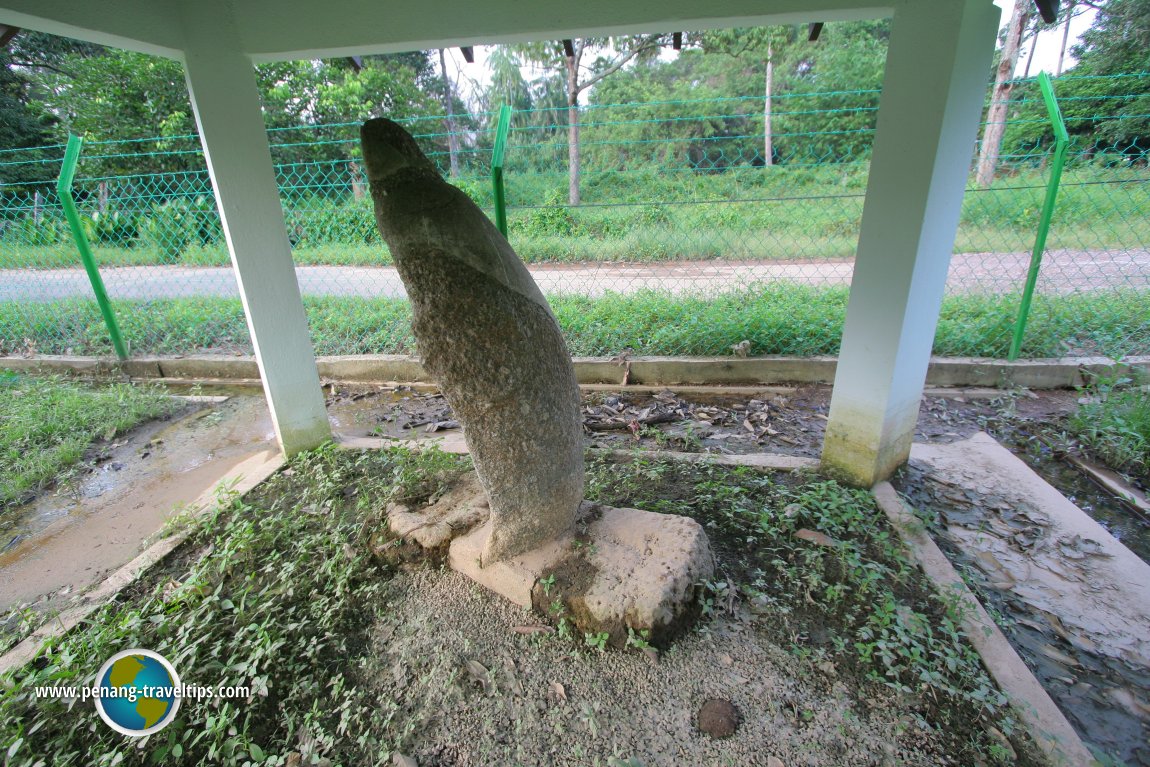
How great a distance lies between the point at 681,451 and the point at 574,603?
5.38ft

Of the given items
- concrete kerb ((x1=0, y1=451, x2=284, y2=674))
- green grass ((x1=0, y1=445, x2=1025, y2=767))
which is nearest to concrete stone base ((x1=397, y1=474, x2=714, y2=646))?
green grass ((x1=0, y1=445, x2=1025, y2=767))

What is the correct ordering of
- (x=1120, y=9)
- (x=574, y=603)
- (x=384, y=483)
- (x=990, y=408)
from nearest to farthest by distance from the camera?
(x=574, y=603)
(x=384, y=483)
(x=990, y=408)
(x=1120, y=9)

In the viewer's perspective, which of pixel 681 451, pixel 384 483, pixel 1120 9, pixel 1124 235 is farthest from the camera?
pixel 1120 9

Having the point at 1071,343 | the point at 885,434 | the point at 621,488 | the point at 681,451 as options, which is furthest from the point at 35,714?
the point at 1071,343

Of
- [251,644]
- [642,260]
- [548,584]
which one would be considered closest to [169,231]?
[642,260]

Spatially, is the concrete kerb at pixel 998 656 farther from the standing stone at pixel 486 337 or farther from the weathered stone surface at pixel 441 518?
the weathered stone surface at pixel 441 518

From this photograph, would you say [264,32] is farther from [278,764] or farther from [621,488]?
[278,764]

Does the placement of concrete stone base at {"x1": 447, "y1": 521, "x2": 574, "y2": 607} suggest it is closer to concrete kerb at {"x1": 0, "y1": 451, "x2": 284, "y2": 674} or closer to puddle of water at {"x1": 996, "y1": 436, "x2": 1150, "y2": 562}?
concrete kerb at {"x1": 0, "y1": 451, "x2": 284, "y2": 674}

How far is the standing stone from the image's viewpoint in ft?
5.84

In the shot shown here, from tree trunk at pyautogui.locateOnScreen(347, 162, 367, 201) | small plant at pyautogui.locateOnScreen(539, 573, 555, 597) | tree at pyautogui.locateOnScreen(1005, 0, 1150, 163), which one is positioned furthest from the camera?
tree at pyautogui.locateOnScreen(1005, 0, 1150, 163)

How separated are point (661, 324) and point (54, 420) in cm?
492

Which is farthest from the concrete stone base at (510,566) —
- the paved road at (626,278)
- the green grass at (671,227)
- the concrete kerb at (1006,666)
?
the green grass at (671,227)

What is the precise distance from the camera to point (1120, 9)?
12.3m

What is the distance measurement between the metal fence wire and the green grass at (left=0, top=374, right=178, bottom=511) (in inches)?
34.0
